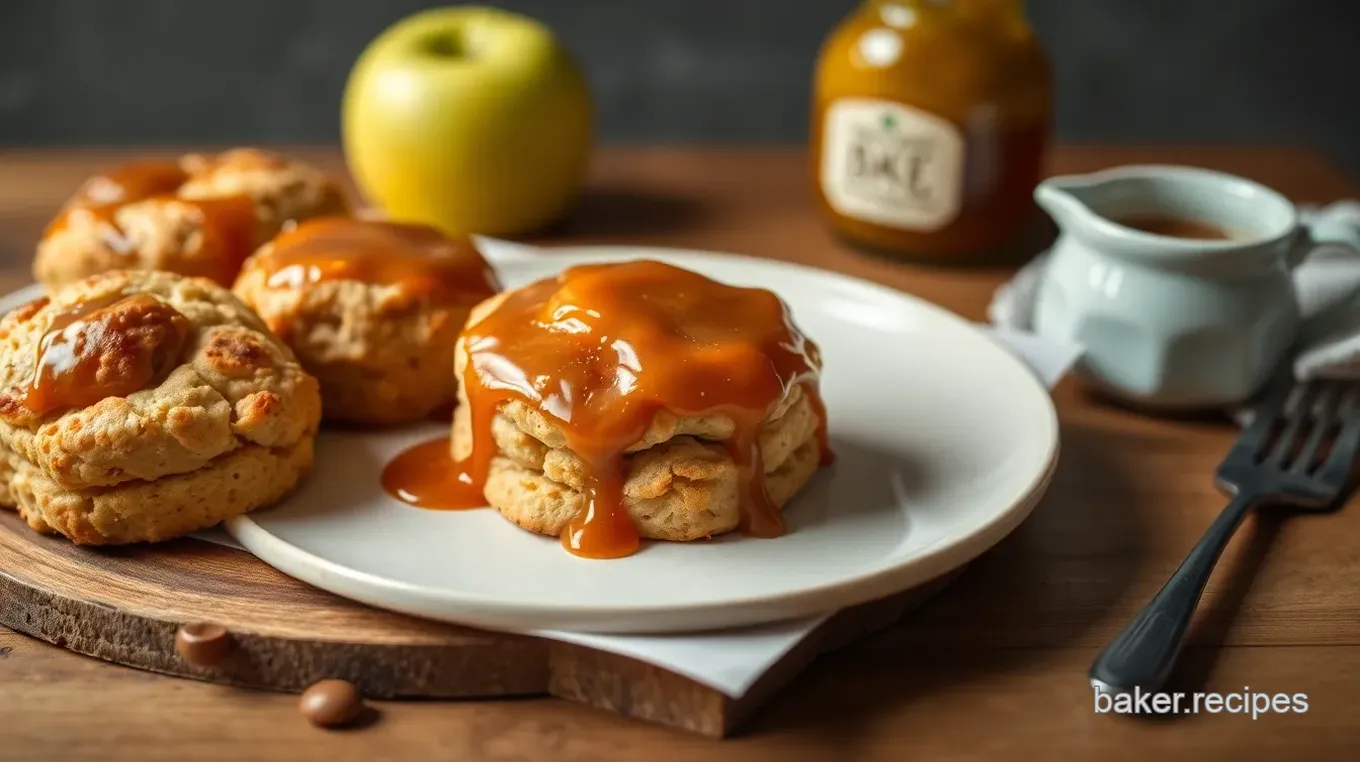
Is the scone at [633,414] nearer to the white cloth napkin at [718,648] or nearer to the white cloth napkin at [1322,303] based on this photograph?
the white cloth napkin at [718,648]

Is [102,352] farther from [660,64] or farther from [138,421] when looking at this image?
[660,64]

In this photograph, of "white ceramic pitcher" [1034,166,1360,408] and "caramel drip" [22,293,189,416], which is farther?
"white ceramic pitcher" [1034,166,1360,408]

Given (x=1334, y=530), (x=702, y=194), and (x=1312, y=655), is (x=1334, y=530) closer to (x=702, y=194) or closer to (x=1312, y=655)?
(x=1312, y=655)

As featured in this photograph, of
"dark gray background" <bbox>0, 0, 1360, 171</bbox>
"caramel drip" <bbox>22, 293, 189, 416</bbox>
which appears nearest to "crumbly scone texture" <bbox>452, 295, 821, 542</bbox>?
"caramel drip" <bbox>22, 293, 189, 416</bbox>

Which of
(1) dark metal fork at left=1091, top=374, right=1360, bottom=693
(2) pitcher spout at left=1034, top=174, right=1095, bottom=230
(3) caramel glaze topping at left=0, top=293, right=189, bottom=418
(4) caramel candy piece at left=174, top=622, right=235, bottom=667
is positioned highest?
(3) caramel glaze topping at left=0, top=293, right=189, bottom=418

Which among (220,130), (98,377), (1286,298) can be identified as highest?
(98,377)

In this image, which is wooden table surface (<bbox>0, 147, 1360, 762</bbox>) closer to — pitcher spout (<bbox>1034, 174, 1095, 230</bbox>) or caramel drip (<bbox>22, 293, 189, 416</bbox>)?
caramel drip (<bbox>22, 293, 189, 416</bbox>)

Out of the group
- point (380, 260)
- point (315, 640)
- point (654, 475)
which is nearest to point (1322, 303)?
point (654, 475)

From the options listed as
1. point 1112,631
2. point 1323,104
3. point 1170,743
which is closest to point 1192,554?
point 1112,631
